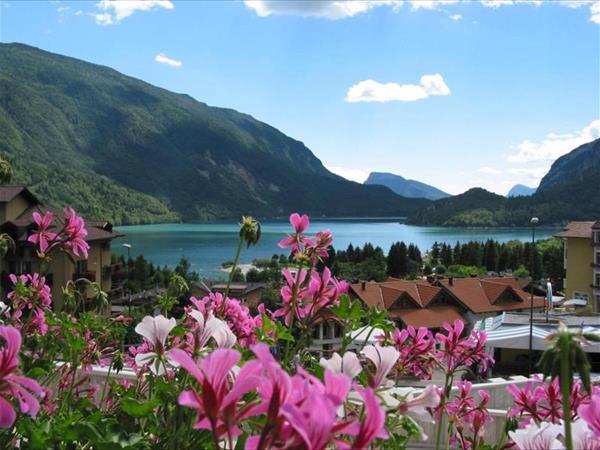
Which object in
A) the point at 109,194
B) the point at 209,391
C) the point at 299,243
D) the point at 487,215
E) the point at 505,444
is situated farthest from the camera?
the point at 487,215

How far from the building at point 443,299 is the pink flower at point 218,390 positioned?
25224 mm

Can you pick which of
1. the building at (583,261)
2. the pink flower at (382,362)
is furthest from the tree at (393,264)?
the pink flower at (382,362)

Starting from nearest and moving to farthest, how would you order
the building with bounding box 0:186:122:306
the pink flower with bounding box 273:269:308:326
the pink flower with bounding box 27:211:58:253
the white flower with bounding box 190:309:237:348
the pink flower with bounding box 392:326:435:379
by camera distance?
1. the white flower with bounding box 190:309:237:348
2. the pink flower with bounding box 273:269:308:326
3. the pink flower with bounding box 392:326:435:379
4. the pink flower with bounding box 27:211:58:253
5. the building with bounding box 0:186:122:306

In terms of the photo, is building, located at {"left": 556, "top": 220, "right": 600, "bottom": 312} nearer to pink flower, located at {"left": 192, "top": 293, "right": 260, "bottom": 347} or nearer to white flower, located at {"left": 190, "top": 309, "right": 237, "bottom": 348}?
pink flower, located at {"left": 192, "top": 293, "right": 260, "bottom": 347}

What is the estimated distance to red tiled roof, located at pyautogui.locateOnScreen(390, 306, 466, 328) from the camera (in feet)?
87.1

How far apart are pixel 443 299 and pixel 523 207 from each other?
496ft

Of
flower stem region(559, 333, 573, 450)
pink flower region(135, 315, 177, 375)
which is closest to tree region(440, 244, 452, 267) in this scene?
pink flower region(135, 315, 177, 375)

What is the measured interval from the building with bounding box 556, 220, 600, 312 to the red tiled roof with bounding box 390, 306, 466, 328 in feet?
22.7

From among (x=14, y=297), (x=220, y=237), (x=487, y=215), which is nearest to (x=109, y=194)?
(x=220, y=237)

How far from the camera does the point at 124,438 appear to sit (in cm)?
102

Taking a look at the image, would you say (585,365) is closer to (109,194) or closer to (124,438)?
(124,438)

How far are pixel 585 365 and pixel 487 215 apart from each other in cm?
17861

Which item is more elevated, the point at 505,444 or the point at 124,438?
the point at 124,438

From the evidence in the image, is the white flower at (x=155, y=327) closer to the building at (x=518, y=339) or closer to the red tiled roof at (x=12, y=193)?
the building at (x=518, y=339)
